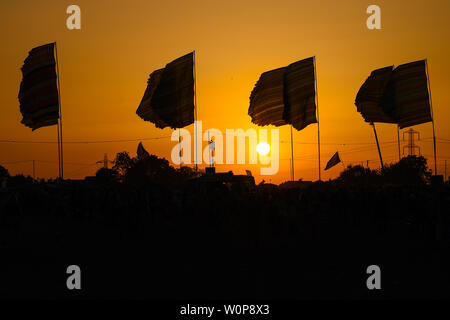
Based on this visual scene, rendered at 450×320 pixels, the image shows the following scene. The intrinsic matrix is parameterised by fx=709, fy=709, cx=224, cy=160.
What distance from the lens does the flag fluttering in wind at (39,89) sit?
2628 centimetres

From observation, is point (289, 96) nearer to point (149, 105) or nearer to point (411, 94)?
point (411, 94)

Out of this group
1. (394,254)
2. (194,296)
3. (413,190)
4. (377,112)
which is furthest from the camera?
(377,112)

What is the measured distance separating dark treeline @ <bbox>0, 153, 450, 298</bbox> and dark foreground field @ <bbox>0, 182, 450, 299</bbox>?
4cm

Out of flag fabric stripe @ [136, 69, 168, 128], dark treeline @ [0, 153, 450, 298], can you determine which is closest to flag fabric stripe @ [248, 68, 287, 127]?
flag fabric stripe @ [136, 69, 168, 128]

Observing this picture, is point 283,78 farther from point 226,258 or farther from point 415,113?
point 226,258

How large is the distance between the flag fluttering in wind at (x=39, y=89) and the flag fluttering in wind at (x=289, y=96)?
1004 centimetres

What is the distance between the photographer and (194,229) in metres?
22.3

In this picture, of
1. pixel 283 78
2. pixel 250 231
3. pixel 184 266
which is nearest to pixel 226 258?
pixel 184 266

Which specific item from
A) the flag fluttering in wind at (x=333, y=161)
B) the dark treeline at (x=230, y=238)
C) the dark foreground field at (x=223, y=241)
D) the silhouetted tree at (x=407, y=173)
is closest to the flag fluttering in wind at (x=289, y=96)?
the dark foreground field at (x=223, y=241)

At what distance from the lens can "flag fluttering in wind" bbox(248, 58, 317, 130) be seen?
1241 inches

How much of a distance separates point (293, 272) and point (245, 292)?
2304 mm

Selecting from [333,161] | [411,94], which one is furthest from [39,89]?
[333,161]

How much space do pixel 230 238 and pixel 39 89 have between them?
1065 centimetres

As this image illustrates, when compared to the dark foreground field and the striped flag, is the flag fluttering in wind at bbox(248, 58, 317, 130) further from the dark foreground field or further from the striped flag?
the dark foreground field
